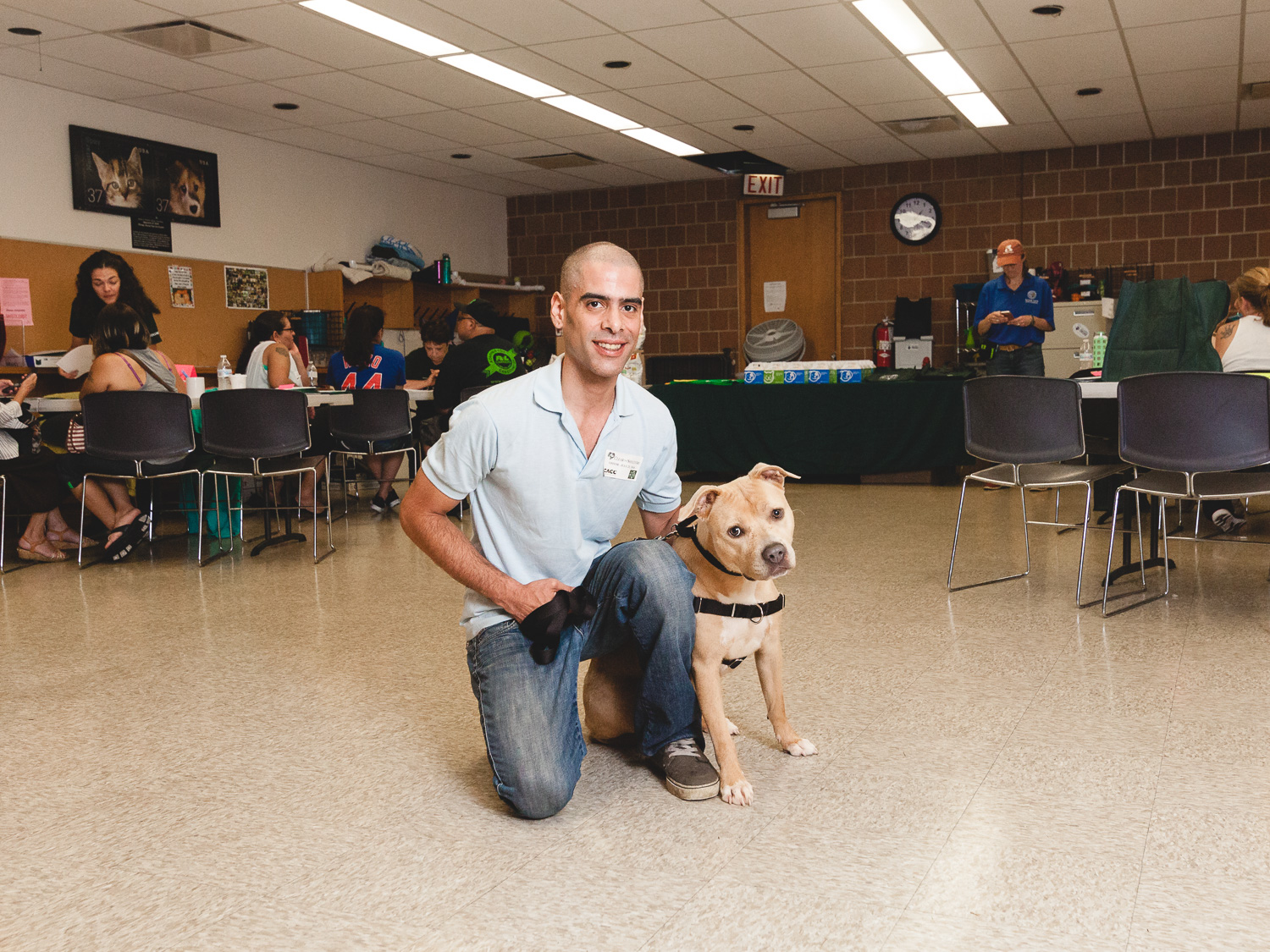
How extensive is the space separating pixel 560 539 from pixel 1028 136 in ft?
25.2

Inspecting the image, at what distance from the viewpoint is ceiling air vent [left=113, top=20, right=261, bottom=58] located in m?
5.31

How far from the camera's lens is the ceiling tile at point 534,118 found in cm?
707

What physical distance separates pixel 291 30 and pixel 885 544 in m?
3.94

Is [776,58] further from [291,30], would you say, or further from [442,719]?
[442,719]

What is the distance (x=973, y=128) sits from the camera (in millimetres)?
8023

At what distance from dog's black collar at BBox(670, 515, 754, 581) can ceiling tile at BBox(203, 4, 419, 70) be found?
414 cm

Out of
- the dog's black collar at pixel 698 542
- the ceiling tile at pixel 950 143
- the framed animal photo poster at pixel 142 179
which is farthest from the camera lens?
the ceiling tile at pixel 950 143

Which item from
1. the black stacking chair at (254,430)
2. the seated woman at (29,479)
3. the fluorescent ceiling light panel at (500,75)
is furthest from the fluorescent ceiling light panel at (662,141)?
the seated woman at (29,479)

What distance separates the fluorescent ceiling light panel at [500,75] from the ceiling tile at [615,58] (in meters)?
0.19

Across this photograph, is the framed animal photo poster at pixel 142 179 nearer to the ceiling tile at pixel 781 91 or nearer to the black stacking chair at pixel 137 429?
the black stacking chair at pixel 137 429

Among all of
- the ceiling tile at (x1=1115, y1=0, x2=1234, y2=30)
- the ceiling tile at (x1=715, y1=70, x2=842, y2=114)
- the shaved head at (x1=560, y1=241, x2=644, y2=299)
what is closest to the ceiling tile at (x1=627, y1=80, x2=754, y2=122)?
the ceiling tile at (x1=715, y1=70, x2=842, y2=114)

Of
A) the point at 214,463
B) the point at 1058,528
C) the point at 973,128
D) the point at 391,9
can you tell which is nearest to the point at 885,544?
the point at 1058,528

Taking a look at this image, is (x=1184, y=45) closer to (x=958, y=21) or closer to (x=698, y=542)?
(x=958, y=21)

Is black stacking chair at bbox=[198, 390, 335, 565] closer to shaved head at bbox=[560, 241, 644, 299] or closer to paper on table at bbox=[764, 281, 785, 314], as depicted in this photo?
shaved head at bbox=[560, 241, 644, 299]
